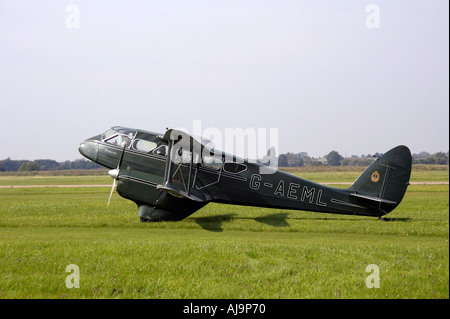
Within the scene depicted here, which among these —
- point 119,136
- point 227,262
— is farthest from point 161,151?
point 227,262

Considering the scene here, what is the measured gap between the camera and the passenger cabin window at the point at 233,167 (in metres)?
16.0

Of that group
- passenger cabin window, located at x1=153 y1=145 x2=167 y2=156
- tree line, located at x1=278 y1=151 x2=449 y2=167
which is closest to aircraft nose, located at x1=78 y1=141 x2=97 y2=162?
passenger cabin window, located at x1=153 y1=145 x2=167 y2=156

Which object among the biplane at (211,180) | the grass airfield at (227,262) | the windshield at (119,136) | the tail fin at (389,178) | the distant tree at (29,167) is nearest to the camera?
the grass airfield at (227,262)

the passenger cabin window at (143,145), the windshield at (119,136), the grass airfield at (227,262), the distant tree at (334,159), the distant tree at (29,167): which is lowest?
the distant tree at (334,159)

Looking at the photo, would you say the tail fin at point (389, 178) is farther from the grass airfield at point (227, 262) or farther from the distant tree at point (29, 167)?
the distant tree at point (29, 167)

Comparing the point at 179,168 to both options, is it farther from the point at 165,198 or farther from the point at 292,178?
the point at 292,178

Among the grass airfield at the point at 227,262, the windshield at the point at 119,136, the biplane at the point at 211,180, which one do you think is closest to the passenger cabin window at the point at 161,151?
the biplane at the point at 211,180

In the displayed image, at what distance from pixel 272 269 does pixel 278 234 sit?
5.30 meters

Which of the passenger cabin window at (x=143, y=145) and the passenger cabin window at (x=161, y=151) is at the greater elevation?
the passenger cabin window at (x=143, y=145)

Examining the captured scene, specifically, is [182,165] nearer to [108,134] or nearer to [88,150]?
[108,134]

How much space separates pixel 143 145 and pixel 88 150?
101 inches

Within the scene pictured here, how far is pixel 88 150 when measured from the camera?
1609 centimetres

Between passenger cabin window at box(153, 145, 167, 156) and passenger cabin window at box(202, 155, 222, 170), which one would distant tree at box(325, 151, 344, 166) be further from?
passenger cabin window at box(153, 145, 167, 156)

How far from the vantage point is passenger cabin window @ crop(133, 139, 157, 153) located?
15664 millimetres
